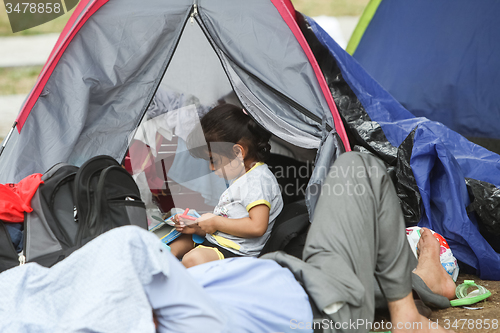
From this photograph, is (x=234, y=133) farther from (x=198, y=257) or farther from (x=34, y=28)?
(x=34, y=28)

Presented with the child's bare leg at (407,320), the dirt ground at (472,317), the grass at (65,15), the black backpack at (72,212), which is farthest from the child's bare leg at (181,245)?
the grass at (65,15)

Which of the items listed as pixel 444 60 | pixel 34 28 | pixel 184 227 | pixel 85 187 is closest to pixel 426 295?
pixel 184 227

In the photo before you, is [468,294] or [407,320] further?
[468,294]

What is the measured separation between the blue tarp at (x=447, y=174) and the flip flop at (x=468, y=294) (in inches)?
7.3

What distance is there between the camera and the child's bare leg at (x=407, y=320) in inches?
43.3

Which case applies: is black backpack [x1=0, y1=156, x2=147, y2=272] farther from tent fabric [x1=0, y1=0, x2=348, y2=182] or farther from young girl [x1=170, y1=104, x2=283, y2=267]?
tent fabric [x1=0, y1=0, x2=348, y2=182]

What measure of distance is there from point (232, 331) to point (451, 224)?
1.24m

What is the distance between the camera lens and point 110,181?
1552mm

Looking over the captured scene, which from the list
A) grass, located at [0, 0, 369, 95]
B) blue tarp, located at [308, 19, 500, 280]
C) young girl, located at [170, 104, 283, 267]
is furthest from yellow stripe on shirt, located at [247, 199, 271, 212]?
grass, located at [0, 0, 369, 95]

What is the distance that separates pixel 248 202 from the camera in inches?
65.9

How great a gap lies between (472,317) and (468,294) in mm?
157

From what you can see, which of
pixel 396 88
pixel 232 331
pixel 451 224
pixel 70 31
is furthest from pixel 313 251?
pixel 396 88

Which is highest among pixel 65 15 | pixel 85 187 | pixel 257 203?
pixel 65 15

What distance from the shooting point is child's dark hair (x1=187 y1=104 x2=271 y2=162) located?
187 centimetres
